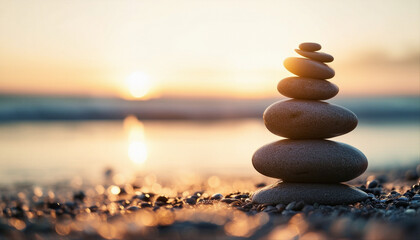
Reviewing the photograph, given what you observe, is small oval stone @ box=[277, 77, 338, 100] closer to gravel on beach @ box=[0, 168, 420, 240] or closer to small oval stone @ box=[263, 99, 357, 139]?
small oval stone @ box=[263, 99, 357, 139]

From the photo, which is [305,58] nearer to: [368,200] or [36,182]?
[368,200]

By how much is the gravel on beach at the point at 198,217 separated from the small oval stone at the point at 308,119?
3.92 ft

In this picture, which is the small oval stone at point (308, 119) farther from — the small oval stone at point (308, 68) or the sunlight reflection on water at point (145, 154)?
the sunlight reflection on water at point (145, 154)

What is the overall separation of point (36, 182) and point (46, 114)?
30.2 metres

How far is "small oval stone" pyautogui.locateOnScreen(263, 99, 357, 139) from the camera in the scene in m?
7.03

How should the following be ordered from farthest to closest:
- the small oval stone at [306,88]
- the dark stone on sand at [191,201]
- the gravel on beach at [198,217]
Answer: the dark stone on sand at [191,201] → the small oval stone at [306,88] → the gravel on beach at [198,217]

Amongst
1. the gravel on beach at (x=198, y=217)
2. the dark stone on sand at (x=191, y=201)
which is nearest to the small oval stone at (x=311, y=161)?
the gravel on beach at (x=198, y=217)

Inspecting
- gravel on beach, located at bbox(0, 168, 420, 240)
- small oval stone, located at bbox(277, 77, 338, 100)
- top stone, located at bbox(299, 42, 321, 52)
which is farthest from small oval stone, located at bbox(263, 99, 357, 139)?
gravel on beach, located at bbox(0, 168, 420, 240)

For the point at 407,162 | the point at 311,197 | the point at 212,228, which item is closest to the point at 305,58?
the point at 311,197

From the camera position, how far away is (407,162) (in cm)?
1475

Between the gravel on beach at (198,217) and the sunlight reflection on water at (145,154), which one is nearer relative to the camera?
the gravel on beach at (198,217)

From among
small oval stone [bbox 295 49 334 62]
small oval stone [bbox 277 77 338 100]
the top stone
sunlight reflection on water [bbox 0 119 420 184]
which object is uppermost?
sunlight reflection on water [bbox 0 119 420 184]

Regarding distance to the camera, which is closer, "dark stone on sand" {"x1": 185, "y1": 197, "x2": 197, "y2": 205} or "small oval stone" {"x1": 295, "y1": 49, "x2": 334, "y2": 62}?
"small oval stone" {"x1": 295, "y1": 49, "x2": 334, "y2": 62}

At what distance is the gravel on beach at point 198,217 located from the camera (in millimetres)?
4633
